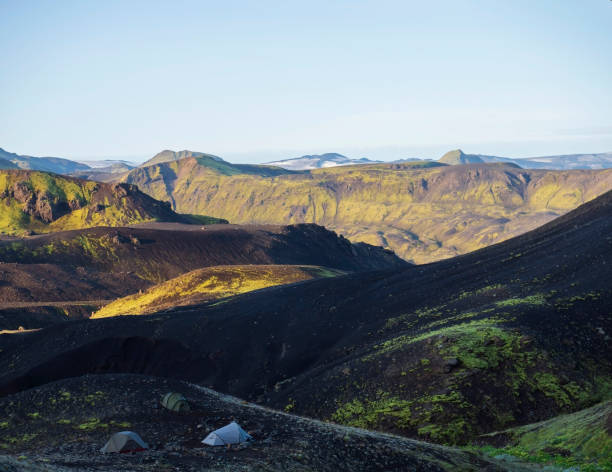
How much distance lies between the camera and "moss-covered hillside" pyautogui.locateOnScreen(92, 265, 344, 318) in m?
99.9

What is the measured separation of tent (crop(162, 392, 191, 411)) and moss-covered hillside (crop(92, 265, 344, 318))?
2531 inches

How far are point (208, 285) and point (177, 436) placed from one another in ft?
263

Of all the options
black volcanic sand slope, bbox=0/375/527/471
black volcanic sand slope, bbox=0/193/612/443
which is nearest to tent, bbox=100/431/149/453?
black volcanic sand slope, bbox=0/375/527/471

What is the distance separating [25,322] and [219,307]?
145ft

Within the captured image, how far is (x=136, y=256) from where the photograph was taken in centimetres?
15250

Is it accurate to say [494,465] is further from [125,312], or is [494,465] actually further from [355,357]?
[125,312]

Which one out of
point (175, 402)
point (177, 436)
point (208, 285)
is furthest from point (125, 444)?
point (208, 285)

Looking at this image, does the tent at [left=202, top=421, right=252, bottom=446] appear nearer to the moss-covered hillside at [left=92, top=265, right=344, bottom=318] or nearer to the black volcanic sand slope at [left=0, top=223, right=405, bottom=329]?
the moss-covered hillside at [left=92, top=265, right=344, bottom=318]

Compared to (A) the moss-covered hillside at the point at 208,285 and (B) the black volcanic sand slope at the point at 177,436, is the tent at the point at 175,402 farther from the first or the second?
(A) the moss-covered hillside at the point at 208,285

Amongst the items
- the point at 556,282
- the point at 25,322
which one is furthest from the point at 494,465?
the point at 25,322

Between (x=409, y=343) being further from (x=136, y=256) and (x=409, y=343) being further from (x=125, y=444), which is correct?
(x=136, y=256)

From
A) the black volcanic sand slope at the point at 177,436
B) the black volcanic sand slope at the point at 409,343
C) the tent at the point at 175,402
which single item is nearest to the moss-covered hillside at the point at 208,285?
the black volcanic sand slope at the point at 409,343

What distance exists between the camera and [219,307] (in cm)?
7275

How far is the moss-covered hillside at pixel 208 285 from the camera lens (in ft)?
328
